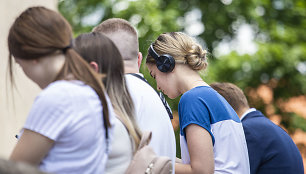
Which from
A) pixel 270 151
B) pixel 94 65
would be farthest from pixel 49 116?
pixel 270 151

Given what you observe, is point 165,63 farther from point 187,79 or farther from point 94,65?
point 94,65

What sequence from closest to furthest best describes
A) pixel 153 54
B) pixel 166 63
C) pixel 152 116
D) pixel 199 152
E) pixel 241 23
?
pixel 152 116 → pixel 199 152 → pixel 166 63 → pixel 153 54 → pixel 241 23

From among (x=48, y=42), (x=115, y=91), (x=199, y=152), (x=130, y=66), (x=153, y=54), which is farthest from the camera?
(x=153, y=54)

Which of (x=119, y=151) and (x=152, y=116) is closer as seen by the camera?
(x=119, y=151)

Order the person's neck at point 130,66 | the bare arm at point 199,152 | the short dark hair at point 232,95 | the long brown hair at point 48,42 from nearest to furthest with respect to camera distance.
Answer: the long brown hair at point 48,42
the bare arm at point 199,152
the person's neck at point 130,66
the short dark hair at point 232,95

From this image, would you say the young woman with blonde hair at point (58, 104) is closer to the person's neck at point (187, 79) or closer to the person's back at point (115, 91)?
the person's back at point (115, 91)

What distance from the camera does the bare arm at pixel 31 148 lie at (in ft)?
6.00

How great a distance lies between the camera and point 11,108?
553 centimetres

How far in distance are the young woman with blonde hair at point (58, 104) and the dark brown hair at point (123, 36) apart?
86 centimetres

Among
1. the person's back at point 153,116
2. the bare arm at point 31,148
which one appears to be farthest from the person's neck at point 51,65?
Result: the person's back at point 153,116

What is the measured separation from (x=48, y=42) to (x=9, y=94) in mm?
3739

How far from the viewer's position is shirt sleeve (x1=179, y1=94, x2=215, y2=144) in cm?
283

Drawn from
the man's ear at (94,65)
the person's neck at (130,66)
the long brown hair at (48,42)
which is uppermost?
the long brown hair at (48,42)

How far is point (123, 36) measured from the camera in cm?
297
